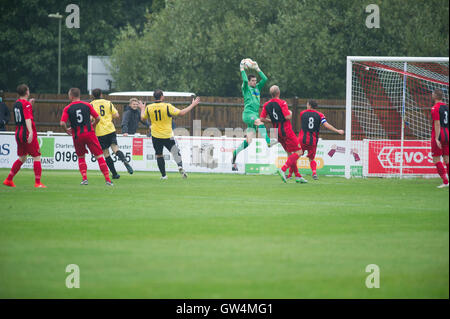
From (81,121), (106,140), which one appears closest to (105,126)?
(106,140)

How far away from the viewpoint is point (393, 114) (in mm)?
21953

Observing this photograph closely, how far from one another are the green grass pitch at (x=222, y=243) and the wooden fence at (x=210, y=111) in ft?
39.4

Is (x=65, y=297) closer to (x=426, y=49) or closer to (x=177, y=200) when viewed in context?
(x=177, y=200)

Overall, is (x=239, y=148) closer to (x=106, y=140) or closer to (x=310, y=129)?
(x=310, y=129)

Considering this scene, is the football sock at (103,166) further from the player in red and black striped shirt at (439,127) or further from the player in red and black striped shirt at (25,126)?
the player in red and black striped shirt at (439,127)

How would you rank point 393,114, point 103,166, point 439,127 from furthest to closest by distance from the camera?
point 393,114 < point 103,166 < point 439,127

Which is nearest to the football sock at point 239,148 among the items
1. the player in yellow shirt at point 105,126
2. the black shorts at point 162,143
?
the black shorts at point 162,143

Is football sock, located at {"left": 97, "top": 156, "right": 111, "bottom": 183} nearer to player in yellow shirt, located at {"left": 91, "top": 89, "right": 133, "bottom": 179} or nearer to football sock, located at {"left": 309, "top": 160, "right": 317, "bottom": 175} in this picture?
player in yellow shirt, located at {"left": 91, "top": 89, "right": 133, "bottom": 179}

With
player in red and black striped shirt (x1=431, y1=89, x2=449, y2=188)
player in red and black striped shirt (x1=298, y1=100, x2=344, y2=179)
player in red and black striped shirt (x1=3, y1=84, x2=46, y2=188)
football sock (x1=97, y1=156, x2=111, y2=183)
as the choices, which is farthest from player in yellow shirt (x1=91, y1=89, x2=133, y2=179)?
player in red and black striped shirt (x1=431, y1=89, x2=449, y2=188)

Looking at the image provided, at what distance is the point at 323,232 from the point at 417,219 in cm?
191

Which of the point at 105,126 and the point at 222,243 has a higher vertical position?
the point at 105,126

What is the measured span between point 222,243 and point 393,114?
47.5 feet

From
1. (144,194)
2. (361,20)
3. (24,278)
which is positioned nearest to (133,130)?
(144,194)

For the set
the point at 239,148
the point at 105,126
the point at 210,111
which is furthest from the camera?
the point at 210,111
